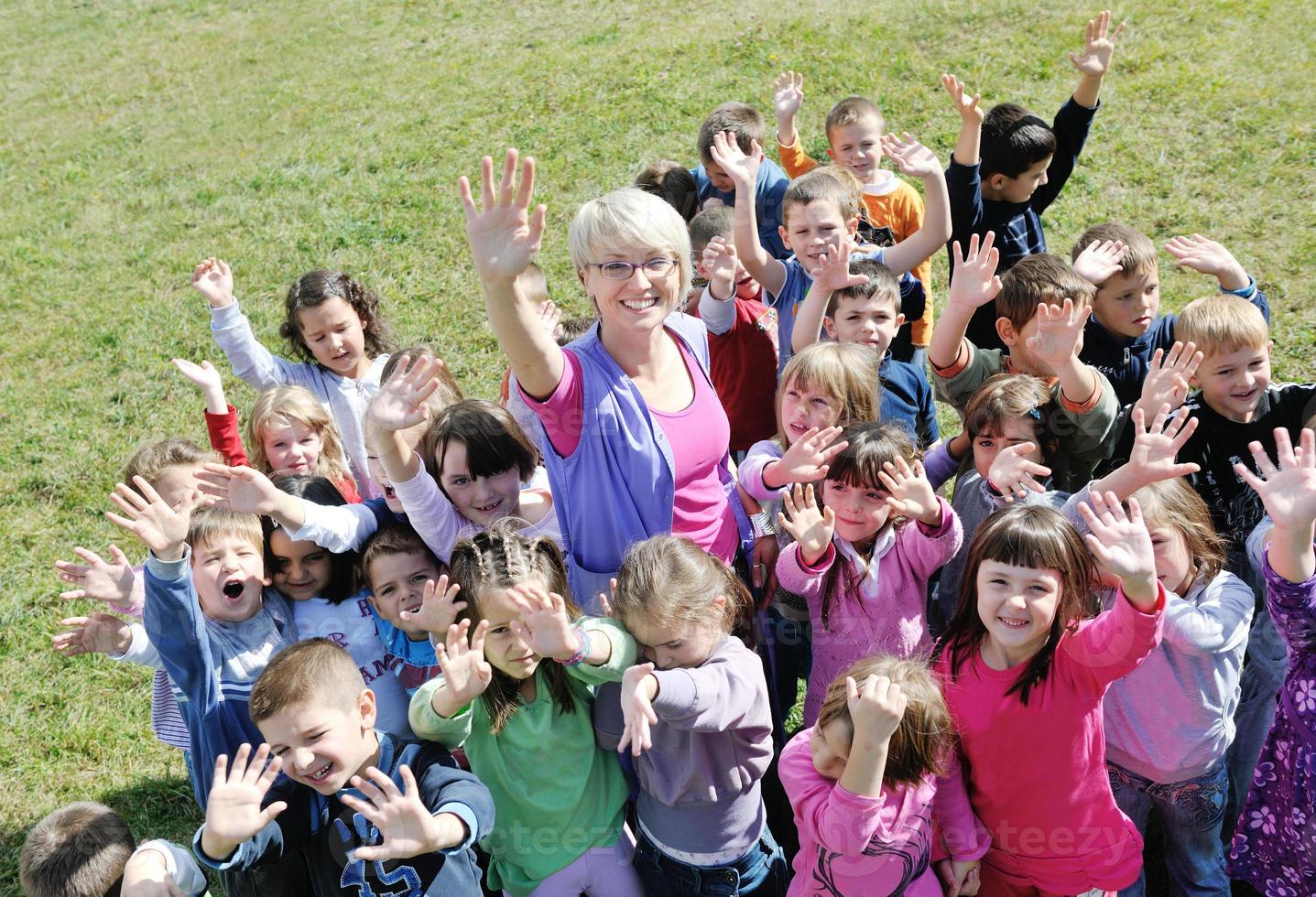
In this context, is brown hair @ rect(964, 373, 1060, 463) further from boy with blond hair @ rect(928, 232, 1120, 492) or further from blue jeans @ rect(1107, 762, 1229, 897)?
blue jeans @ rect(1107, 762, 1229, 897)

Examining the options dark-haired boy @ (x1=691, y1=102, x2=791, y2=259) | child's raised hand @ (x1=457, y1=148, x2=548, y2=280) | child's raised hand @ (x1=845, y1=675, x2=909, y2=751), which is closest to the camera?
child's raised hand @ (x1=845, y1=675, x2=909, y2=751)

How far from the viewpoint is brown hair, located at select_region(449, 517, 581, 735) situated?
312 cm

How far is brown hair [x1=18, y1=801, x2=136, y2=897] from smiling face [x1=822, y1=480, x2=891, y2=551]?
7.86 ft

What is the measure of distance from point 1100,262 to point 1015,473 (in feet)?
4.87

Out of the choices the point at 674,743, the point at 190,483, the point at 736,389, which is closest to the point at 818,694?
the point at 674,743

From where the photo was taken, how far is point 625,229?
3170 mm

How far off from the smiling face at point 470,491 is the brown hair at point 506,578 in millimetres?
498

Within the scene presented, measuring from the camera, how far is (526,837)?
3.20m

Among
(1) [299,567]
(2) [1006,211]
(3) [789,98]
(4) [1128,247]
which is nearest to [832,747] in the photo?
(1) [299,567]

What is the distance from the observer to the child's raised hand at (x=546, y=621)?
9.43ft

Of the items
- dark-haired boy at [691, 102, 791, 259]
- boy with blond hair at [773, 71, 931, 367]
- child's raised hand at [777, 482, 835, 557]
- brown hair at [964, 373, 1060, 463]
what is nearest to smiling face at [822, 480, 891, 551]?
child's raised hand at [777, 482, 835, 557]

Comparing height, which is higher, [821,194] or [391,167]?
[821,194]

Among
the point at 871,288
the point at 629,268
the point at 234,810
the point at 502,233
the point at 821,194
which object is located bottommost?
the point at 234,810

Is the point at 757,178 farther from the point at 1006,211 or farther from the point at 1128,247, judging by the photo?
the point at 1128,247
